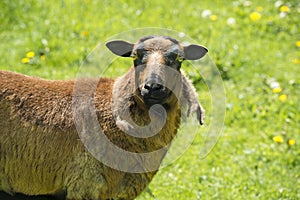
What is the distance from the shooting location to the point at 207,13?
11.2 meters

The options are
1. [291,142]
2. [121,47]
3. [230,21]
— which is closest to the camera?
[121,47]

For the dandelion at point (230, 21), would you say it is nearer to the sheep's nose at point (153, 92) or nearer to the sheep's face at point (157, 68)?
the sheep's face at point (157, 68)

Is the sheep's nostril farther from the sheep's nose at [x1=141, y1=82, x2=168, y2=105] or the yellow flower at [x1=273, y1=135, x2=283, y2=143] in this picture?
the yellow flower at [x1=273, y1=135, x2=283, y2=143]

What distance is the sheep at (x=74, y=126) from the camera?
5.57 m

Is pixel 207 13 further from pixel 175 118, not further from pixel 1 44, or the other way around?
pixel 175 118

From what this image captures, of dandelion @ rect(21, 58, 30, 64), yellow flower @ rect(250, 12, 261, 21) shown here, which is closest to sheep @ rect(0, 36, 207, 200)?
dandelion @ rect(21, 58, 30, 64)

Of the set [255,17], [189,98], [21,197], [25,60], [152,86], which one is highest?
[152,86]

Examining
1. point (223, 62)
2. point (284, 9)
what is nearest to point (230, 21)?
point (284, 9)

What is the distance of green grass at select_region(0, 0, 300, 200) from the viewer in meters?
7.57

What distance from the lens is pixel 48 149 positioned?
5.60 m

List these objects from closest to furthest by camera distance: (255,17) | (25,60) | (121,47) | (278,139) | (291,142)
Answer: (121,47)
(291,142)
(278,139)
(25,60)
(255,17)

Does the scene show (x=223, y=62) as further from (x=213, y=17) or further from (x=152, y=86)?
(x=152, y=86)

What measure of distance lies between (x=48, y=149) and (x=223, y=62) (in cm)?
506

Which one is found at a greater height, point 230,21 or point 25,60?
point 25,60
